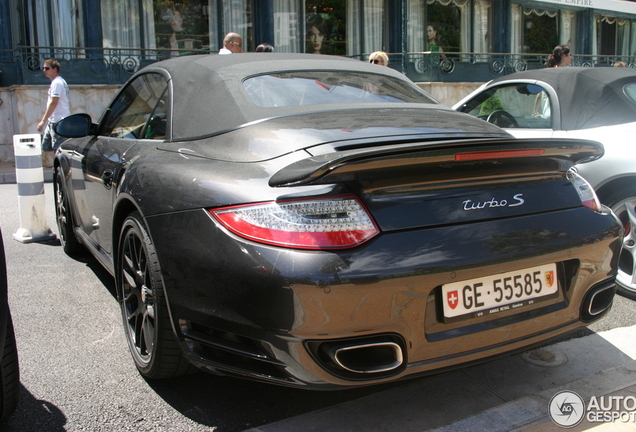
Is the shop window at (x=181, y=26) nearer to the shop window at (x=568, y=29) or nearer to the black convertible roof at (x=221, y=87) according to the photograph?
the black convertible roof at (x=221, y=87)

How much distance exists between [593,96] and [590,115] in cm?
16

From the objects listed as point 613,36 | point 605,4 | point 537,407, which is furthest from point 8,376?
point 613,36

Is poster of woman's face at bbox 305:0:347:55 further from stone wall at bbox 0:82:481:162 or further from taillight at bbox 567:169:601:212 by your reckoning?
taillight at bbox 567:169:601:212

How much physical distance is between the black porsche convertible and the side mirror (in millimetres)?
1145

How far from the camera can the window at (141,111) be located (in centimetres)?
324

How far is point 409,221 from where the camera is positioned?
7.00ft

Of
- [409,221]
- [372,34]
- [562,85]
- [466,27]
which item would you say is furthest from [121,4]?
[409,221]

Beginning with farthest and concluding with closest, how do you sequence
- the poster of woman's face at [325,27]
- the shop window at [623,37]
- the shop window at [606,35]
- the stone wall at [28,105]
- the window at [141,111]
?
the shop window at [623,37]
the shop window at [606,35]
the poster of woman's face at [325,27]
the stone wall at [28,105]
the window at [141,111]

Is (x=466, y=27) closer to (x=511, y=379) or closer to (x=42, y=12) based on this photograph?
(x=42, y=12)

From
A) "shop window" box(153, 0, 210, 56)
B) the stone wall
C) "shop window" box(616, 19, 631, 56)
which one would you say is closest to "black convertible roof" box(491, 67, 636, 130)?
the stone wall

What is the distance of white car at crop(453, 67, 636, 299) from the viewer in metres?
3.96

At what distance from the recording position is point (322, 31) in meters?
18.2

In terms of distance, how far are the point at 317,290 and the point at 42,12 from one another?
1478cm

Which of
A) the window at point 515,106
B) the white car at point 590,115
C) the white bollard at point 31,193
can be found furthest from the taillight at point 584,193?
the white bollard at point 31,193
